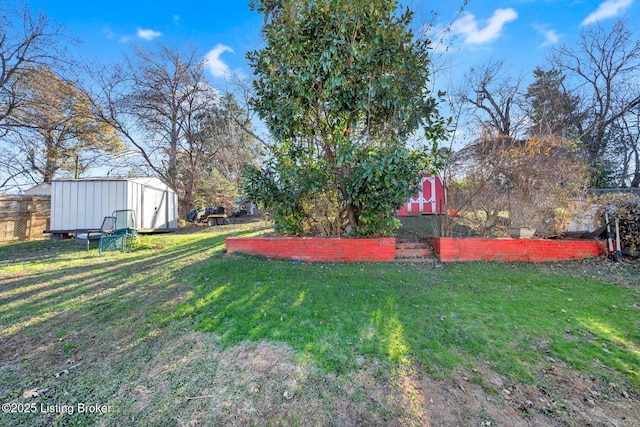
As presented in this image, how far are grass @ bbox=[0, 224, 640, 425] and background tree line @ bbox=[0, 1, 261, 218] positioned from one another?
711 cm

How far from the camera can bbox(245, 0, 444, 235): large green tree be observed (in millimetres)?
4867

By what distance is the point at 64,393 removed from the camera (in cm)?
198

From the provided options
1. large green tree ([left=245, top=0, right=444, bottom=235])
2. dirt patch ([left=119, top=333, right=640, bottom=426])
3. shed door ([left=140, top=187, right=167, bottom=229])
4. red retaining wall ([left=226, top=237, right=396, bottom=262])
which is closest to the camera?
dirt patch ([left=119, top=333, right=640, bottom=426])

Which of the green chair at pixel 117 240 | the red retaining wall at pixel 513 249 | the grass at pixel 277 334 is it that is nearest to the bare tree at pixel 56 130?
the green chair at pixel 117 240

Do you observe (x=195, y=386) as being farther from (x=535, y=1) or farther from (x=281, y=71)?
(x=535, y=1)

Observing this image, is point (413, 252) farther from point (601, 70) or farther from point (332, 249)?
point (601, 70)

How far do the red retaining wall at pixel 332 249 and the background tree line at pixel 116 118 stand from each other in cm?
560

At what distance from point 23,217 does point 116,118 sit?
22.1 ft

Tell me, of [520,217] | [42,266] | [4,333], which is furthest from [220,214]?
[520,217]

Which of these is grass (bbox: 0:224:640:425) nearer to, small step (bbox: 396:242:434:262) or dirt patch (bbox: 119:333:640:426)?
dirt patch (bbox: 119:333:640:426)

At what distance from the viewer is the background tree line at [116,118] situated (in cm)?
938

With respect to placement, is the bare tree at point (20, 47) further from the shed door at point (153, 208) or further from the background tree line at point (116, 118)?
the shed door at point (153, 208)

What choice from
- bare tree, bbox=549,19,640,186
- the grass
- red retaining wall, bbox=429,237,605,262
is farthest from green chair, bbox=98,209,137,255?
bare tree, bbox=549,19,640,186

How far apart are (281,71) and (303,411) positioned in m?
5.48
